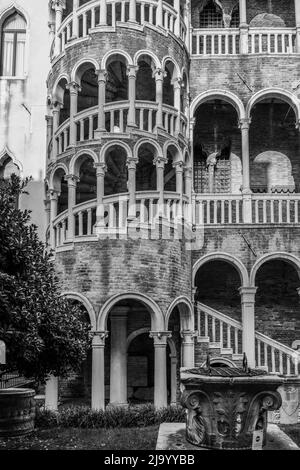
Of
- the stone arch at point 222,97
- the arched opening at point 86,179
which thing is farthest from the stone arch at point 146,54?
the arched opening at point 86,179

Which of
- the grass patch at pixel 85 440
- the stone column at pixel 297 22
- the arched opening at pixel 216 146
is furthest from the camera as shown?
the arched opening at pixel 216 146

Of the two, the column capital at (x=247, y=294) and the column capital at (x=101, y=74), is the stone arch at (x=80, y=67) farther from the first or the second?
the column capital at (x=247, y=294)

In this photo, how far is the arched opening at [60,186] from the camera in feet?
60.7

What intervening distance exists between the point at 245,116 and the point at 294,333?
732 centimetres

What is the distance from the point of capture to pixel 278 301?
20281 mm

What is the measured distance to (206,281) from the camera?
2050cm

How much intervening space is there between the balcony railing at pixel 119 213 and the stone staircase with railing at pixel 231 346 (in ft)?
10.3

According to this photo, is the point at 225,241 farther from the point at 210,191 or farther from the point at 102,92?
the point at 102,92

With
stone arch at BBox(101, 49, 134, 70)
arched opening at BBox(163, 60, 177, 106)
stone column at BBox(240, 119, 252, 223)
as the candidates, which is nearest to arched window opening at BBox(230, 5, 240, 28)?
arched opening at BBox(163, 60, 177, 106)

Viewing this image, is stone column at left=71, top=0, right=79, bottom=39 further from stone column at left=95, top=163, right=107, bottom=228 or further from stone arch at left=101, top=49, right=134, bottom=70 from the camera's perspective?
stone column at left=95, top=163, right=107, bottom=228

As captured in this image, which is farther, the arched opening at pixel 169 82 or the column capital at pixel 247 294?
the arched opening at pixel 169 82

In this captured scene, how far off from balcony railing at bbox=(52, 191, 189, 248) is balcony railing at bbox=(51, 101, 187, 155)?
2007 mm

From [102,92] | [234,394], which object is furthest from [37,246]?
[102,92]

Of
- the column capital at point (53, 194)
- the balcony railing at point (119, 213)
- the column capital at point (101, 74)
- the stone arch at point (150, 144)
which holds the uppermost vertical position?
the column capital at point (101, 74)
